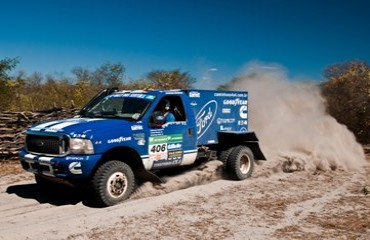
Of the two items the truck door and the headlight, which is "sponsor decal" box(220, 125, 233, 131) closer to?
the truck door

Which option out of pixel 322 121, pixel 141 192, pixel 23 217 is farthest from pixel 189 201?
pixel 322 121

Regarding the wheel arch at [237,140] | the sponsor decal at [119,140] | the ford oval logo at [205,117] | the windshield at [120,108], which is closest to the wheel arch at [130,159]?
the sponsor decal at [119,140]

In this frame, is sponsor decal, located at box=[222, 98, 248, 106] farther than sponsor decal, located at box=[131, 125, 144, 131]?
Yes

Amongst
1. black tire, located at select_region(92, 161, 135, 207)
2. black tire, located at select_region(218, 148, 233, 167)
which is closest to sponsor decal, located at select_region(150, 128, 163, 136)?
black tire, located at select_region(92, 161, 135, 207)

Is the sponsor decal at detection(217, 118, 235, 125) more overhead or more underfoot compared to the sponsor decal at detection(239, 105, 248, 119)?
more underfoot

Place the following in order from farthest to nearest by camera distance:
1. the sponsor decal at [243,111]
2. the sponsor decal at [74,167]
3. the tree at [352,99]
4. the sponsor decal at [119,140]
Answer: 1. the tree at [352,99]
2. the sponsor decal at [243,111]
3. the sponsor decal at [119,140]
4. the sponsor decal at [74,167]

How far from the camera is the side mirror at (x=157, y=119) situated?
7.93 meters

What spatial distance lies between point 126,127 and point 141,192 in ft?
4.62

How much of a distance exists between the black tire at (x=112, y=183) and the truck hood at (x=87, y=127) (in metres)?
0.60

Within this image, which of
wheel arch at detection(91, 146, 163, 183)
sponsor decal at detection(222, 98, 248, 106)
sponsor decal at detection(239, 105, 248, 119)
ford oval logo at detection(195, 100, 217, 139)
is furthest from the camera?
sponsor decal at detection(239, 105, 248, 119)

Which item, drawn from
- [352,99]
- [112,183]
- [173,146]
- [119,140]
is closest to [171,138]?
[173,146]

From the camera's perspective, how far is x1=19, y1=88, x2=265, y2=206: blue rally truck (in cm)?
695

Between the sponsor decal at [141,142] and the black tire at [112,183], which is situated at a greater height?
the sponsor decal at [141,142]

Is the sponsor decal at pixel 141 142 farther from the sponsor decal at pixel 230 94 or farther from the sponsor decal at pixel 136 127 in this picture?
the sponsor decal at pixel 230 94
